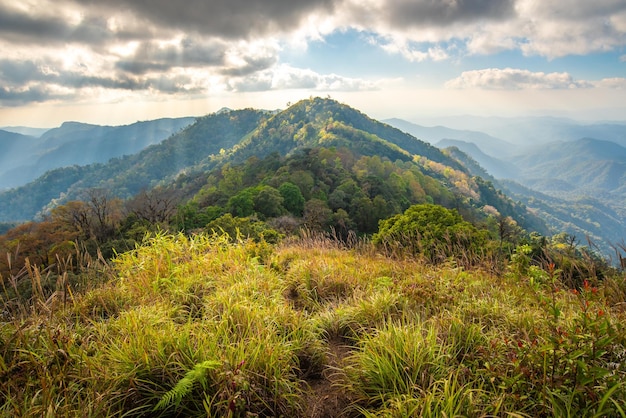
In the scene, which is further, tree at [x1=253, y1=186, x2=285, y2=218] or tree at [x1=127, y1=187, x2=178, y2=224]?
tree at [x1=253, y1=186, x2=285, y2=218]

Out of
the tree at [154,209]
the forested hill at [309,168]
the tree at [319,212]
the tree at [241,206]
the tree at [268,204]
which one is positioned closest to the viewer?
the tree at [154,209]

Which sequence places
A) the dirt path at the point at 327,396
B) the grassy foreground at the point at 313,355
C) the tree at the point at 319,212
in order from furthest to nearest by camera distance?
the tree at the point at 319,212 → the dirt path at the point at 327,396 → the grassy foreground at the point at 313,355

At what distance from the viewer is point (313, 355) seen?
296 centimetres

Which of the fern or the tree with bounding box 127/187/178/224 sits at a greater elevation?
the fern

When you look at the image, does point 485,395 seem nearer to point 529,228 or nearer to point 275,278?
point 275,278

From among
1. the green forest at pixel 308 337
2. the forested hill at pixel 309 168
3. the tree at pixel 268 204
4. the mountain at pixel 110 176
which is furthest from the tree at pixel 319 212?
the mountain at pixel 110 176

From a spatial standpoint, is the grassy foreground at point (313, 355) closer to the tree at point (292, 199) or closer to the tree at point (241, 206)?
the tree at point (241, 206)

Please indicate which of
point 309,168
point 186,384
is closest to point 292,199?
point 309,168

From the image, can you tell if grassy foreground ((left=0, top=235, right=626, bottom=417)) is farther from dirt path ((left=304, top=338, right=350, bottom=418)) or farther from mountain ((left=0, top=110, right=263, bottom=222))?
mountain ((left=0, top=110, right=263, bottom=222))

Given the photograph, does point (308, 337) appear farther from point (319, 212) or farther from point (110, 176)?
point (110, 176)

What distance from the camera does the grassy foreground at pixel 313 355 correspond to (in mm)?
2031

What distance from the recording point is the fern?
2.07 metres

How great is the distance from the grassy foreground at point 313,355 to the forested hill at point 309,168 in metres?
37.7

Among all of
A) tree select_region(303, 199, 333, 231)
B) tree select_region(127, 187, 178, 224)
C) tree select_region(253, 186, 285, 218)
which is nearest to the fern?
tree select_region(127, 187, 178, 224)
